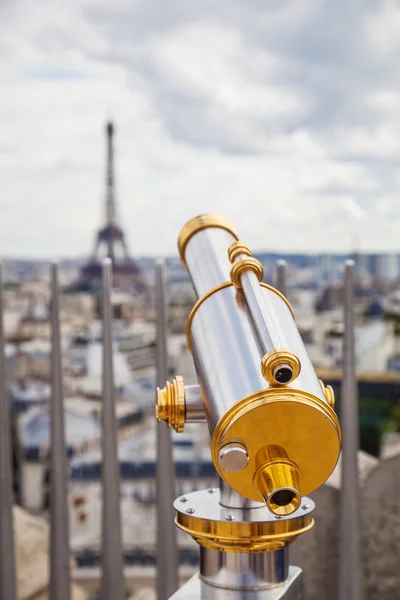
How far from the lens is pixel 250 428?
0.57m

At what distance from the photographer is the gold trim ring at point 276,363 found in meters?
0.55

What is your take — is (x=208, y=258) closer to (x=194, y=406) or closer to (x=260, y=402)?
(x=194, y=406)

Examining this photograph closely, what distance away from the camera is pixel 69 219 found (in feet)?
13.4

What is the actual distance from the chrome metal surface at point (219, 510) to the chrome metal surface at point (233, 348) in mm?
80

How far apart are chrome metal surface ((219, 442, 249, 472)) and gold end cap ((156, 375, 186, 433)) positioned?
0.15 meters

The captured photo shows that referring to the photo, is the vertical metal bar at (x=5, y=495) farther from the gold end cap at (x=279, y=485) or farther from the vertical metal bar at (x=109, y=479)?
the gold end cap at (x=279, y=485)

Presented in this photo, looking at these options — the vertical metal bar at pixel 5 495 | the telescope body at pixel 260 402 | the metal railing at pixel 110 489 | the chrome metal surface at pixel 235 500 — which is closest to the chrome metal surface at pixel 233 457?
the telescope body at pixel 260 402

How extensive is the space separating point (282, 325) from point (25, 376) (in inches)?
72.6

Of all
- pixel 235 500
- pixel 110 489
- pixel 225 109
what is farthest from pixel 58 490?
pixel 225 109

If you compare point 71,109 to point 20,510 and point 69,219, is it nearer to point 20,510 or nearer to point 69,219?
point 69,219

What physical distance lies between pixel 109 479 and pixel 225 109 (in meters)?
2.39

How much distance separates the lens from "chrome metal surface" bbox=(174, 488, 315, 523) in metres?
0.65

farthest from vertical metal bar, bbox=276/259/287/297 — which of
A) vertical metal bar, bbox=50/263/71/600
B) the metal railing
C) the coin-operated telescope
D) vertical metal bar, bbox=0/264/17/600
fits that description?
the coin-operated telescope

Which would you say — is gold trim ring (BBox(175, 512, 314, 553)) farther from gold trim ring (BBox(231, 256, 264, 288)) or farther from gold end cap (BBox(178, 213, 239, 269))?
gold end cap (BBox(178, 213, 239, 269))
